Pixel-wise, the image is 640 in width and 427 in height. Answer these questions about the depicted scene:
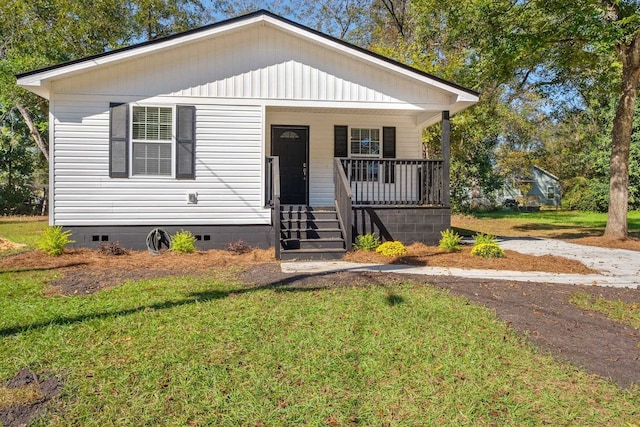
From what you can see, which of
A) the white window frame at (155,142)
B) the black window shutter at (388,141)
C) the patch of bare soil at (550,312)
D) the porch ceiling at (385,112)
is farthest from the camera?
the black window shutter at (388,141)

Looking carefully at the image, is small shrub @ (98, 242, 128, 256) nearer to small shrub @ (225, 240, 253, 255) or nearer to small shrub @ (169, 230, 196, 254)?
small shrub @ (169, 230, 196, 254)

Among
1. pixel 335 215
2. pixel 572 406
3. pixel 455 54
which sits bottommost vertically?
pixel 572 406

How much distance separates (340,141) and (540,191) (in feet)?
110

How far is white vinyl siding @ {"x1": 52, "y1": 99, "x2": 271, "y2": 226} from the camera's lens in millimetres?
8648

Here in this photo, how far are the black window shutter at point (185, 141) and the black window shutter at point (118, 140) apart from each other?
97cm

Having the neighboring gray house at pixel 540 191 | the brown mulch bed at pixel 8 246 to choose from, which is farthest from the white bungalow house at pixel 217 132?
the neighboring gray house at pixel 540 191

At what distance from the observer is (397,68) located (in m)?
9.34

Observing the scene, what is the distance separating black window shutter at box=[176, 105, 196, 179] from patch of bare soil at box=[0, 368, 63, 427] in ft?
20.2

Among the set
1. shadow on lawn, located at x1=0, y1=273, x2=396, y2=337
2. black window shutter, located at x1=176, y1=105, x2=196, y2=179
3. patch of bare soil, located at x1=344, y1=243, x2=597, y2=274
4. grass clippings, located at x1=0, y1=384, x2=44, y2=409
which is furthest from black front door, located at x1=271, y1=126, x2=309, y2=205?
grass clippings, located at x1=0, y1=384, x2=44, y2=409

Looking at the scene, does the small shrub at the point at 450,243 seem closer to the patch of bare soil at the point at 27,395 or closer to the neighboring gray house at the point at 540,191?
the patch of bare soil at the point at 27,395

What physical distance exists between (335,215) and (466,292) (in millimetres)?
4374

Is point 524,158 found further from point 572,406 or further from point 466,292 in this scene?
point 572,406

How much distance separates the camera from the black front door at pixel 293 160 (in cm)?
1105

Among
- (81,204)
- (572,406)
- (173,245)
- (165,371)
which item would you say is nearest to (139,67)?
(81,204)
